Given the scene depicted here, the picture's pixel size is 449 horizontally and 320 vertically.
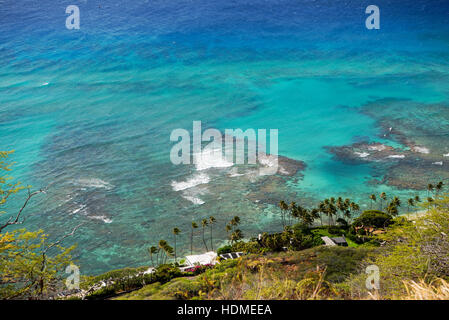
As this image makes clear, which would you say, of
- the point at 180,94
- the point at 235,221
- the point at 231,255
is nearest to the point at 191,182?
the point at 235,221

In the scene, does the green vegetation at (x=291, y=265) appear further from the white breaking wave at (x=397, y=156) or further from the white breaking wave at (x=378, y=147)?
the white breaking wave at (x=378, y=147)

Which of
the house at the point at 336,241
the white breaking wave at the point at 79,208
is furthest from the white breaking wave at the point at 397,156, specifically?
the white breaking wave at the point at 79,208

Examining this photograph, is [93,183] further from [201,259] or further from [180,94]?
[180,94]

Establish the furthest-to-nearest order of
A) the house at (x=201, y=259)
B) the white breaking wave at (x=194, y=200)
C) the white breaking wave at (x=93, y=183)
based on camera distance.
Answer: the white breaking wave at (x=93, y=183) → the white breaking wave at (x=194, y=200) → the house at (x=201, y=259)

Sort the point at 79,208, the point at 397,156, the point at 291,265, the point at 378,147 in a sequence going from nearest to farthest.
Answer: the point at 291,265, the point at 79,208, the point at 397,156, the point at 378,147

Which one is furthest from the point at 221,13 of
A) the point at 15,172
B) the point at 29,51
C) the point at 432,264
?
the point at 432,264

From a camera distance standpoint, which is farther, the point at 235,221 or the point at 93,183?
the point at 93,183
